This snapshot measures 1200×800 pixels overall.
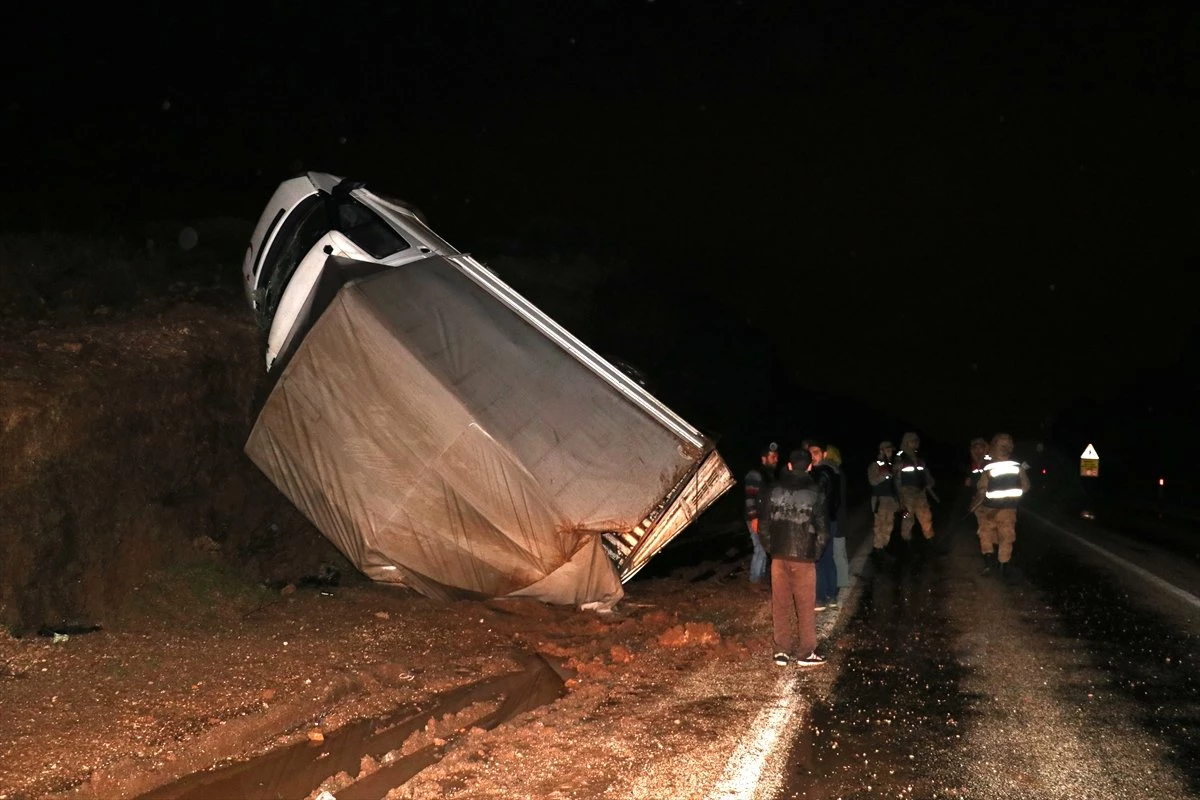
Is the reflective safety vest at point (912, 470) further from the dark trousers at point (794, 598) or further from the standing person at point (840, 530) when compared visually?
the dark trousers at point (794, 598)

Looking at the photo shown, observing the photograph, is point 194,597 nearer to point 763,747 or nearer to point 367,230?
point 367,230

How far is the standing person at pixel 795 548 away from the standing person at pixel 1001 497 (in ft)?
15.8

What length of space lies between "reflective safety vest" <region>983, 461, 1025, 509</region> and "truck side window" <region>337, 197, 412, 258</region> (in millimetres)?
7057

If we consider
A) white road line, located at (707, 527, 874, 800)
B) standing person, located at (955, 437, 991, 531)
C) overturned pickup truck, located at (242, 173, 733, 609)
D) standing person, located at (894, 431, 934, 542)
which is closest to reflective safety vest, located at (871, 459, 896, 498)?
standing person, located at (894, 431, 934, 542)

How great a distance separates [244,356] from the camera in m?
11.2

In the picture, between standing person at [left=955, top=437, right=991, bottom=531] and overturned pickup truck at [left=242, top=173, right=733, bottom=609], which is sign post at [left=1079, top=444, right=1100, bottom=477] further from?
overturned pickup truck at [left=242, top=173, right=733, bottom=609]

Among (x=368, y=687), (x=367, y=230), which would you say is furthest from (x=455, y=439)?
(x=367, y=230)

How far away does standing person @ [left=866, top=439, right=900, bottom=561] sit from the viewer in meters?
14.2

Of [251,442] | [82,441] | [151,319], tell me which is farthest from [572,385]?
[151,319]

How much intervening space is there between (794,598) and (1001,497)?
16.2 feet

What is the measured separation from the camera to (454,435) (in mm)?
7977

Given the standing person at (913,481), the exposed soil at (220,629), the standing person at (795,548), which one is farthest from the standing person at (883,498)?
the standing person at (795,548)

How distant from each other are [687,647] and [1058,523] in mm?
15017

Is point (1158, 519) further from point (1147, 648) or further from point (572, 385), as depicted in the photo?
point (572, 385)
